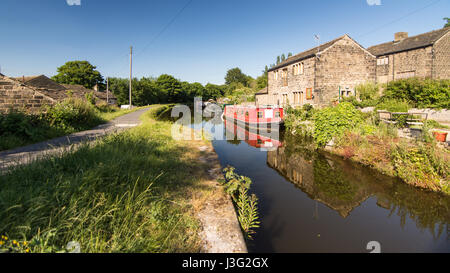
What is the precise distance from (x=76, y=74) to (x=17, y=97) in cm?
5652

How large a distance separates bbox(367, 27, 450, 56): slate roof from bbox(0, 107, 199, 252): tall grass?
2640cm

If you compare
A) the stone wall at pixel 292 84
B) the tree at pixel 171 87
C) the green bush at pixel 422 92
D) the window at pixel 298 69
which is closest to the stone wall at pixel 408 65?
the green bush at pixel 422 92

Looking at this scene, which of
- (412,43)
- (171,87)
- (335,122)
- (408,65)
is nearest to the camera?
(335,122)

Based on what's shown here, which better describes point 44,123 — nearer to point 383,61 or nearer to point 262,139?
point 262,139

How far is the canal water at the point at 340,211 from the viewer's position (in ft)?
12.1

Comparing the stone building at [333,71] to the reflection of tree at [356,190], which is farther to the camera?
the stone building at [333,71]

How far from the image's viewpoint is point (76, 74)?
55.4 metres

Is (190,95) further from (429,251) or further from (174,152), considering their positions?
(429,251)

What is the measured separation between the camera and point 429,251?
3.48 meters

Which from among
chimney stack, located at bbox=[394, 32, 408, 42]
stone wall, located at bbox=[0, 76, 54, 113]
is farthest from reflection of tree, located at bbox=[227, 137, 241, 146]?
chimney stack, located at bbox=[394, 32, 408, 42]

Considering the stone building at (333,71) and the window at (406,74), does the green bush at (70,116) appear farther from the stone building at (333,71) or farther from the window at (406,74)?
the window at (406,74)

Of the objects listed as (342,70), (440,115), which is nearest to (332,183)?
(440,115)

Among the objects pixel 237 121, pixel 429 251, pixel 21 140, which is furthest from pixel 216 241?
pixel 237 121

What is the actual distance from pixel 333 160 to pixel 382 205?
3263 mm
